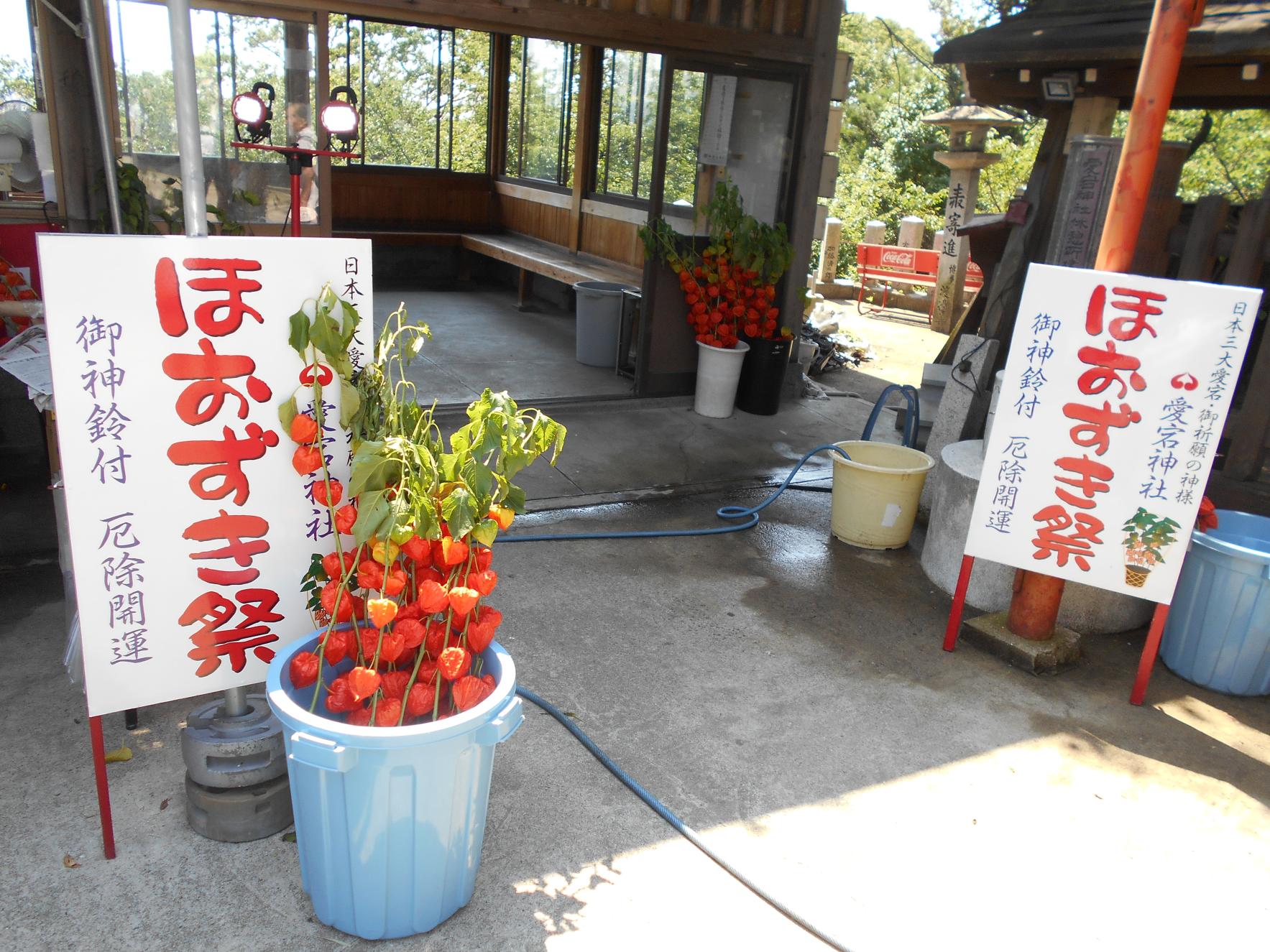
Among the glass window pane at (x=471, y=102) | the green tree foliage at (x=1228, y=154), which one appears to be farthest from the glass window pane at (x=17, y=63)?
the green tree foliage at (x=1228, y=154)

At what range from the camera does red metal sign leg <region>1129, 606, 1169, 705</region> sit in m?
3.62

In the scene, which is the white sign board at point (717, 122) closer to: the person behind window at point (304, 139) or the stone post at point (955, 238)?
the person behind window at point (304, 139)

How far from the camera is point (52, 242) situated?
80.3 inches

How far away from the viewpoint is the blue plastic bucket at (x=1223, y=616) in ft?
11.9

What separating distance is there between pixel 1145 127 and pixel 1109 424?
3.48ft

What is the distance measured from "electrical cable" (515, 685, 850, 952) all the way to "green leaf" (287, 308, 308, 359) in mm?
1540

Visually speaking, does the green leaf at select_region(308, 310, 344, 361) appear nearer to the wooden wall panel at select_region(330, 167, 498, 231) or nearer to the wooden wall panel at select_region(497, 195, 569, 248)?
the wooden wall panel at select_region(497, 195, 569, 248)

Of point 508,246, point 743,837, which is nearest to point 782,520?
point 743,837

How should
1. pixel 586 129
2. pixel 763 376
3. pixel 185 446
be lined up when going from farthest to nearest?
pixel 586 129 < pixel 763 376 < pixel 185 446

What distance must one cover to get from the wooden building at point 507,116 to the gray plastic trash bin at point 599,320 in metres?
0.30

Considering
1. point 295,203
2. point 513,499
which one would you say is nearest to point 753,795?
point 513,499

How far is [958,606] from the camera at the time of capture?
394cm

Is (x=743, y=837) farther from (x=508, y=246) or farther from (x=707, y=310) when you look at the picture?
(x=508, y=246)

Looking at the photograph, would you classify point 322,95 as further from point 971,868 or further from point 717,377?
point 971,868
